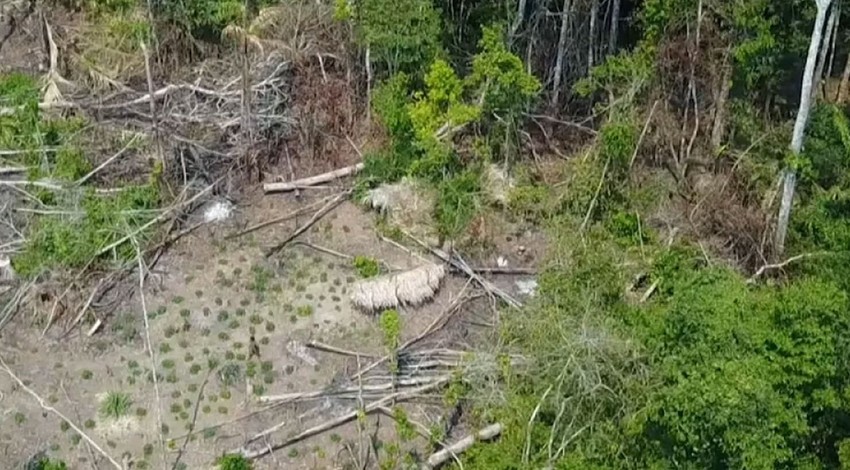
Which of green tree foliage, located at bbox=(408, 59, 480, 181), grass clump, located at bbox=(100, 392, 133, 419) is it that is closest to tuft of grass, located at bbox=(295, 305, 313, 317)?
grass clump, located at bbox=(100, 392, 133, 419)

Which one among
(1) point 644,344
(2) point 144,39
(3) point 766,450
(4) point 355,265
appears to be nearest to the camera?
(3) point 766,450

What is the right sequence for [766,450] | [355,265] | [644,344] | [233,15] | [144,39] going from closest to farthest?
1. [766,450]
2. [644,344]
3. [355,265]
4. [144,39]
5. [233,15]

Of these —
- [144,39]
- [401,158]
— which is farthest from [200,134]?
[401,158]

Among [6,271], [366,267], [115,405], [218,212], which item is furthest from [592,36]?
[6,271]

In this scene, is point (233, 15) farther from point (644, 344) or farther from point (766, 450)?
point (766, 450)

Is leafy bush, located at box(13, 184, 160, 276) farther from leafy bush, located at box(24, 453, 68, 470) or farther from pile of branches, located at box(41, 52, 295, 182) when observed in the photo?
leafy bush, located at box(24, 453, 68, 470)

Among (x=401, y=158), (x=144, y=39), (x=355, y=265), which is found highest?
(x=144, y=39)
